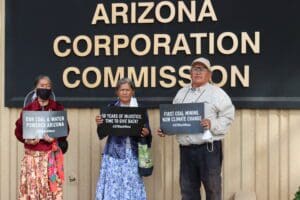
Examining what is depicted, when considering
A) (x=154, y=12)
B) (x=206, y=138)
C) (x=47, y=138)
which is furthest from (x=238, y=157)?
(x=47, y=138)

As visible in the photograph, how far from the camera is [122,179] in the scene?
15.6ft

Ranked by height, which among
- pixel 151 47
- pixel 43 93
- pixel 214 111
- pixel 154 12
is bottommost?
pixel 214 111

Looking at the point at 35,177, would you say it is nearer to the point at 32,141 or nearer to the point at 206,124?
the point at 32,141

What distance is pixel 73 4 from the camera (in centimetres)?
561

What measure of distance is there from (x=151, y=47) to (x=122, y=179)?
1.42 meters

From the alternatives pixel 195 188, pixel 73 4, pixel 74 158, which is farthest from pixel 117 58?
pixel 195 188

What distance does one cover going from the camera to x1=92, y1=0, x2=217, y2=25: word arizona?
5.33m

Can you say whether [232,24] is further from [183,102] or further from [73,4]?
[73,4]

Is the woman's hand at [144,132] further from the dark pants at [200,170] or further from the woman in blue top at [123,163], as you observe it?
the dark pants at [200,170]

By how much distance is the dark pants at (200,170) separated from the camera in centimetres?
447

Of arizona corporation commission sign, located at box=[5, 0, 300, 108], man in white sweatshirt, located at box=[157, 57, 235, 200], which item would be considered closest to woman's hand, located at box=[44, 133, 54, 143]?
arizona corporation commission sign, located at box=[5, 0, 300, 108]

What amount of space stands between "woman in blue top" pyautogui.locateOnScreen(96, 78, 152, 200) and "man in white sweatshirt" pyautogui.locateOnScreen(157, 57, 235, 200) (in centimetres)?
43

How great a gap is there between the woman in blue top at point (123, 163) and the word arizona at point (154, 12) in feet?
3.17

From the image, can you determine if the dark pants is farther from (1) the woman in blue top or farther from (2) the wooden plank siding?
(2) the wooden plank siding
